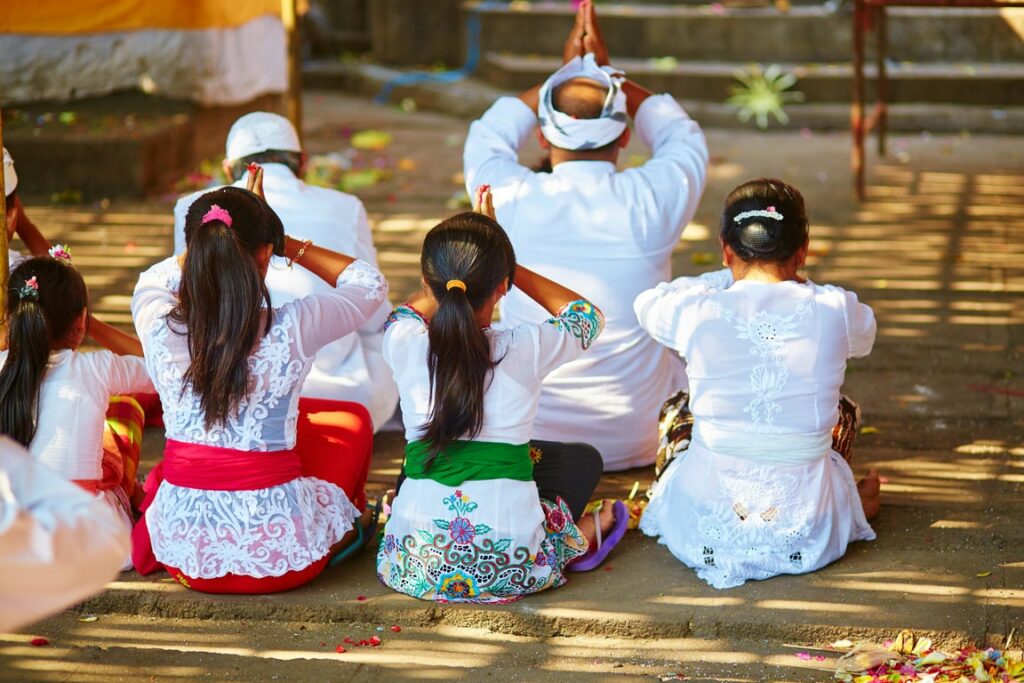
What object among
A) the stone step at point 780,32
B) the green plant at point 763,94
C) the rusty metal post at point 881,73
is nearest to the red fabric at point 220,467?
the rusty metal post at point 881,73

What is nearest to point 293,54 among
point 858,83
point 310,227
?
point 310,227

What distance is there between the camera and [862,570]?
3242 mm

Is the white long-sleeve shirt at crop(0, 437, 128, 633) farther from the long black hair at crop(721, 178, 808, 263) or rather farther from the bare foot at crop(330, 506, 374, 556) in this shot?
the long black hair at crop(721, 178, 808, 263)

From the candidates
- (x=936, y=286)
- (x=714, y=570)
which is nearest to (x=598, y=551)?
(x=714, y=570)

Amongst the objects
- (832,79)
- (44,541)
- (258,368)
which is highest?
Result: (44,541)

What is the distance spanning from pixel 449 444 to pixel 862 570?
1.05 m

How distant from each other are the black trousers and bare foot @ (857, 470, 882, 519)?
0.69 m

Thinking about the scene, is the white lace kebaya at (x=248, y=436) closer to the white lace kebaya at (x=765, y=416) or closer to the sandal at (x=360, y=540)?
the sandal at (x=360, y=540)

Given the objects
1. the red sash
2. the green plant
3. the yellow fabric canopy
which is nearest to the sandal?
the red sash

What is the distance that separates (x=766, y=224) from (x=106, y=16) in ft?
17.2

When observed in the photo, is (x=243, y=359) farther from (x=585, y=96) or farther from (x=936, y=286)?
(x=936, y=286)

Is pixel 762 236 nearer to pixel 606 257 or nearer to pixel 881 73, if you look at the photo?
pixel 606 257

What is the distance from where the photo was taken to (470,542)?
305cm

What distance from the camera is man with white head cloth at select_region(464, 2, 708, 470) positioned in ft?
12.4
